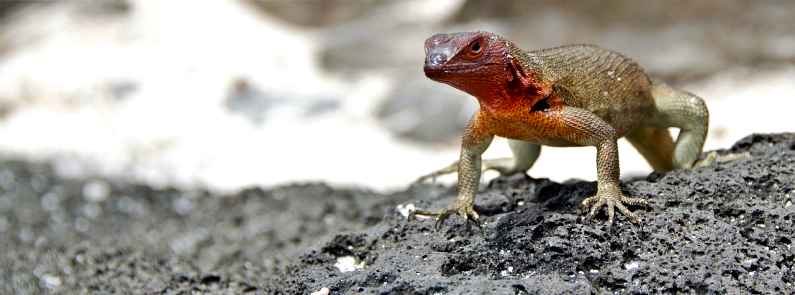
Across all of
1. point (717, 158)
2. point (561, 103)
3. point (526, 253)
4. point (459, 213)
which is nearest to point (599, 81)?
point (561, 103)

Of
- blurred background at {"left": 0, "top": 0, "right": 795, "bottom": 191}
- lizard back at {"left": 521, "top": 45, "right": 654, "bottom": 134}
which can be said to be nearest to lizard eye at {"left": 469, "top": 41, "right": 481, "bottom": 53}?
lizard back at {"left": 521, "top": 45, "right": 654, "bottom": 134}

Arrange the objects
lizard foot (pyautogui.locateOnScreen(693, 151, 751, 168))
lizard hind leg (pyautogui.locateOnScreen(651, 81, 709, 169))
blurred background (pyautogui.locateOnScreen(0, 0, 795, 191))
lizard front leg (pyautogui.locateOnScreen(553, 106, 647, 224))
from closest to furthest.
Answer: lizard front leg (pyautogui.locateOnScreen(553, 106, 647, 224)) → lizard foot (pyautogui.locateOnScreen(693, 151, 751, 168)) → lizard hind leg (pyautogui.locateOnScreen(651, 81, 709, 169)) → blurred background (pyautogui.locateOnScreen(0, 0, 795, 191))

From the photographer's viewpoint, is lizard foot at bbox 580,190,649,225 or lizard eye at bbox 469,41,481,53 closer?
lizard eye at bbox 469,41,481,53

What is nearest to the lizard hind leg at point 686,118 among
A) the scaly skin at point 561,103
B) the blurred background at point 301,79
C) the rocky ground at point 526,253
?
the scaly skin at point 561,103

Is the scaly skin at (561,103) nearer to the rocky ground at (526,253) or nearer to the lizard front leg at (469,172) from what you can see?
the lizard front leg at (469,172)

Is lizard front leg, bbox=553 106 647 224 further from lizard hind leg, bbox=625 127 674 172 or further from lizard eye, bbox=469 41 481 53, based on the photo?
lizard hind leg, bbox=625 127 674 172

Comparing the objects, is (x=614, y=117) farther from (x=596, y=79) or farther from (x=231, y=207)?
(x=231, y=207)
